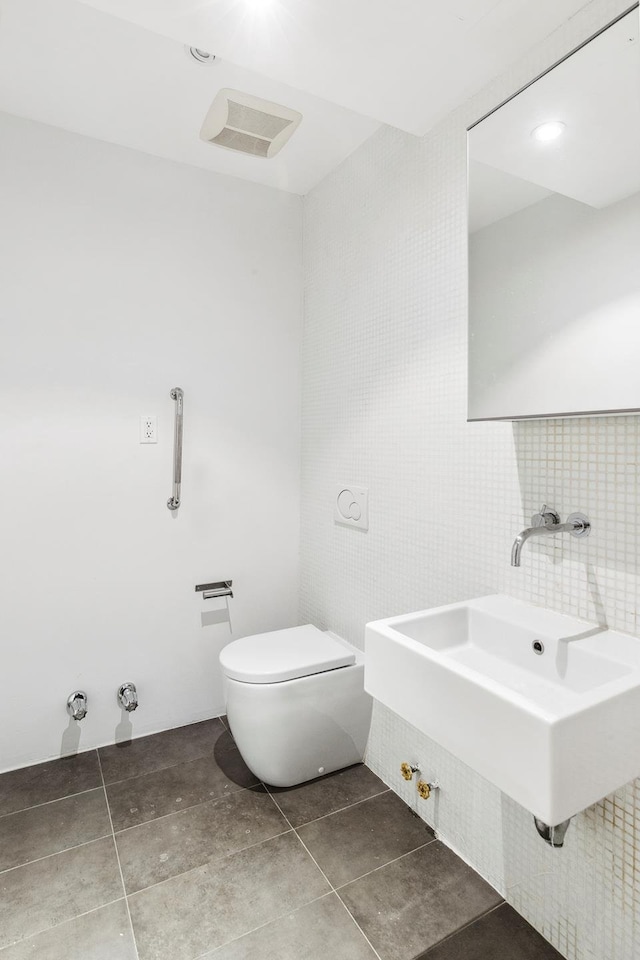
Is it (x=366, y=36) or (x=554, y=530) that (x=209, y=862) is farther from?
(x=366, y=36)

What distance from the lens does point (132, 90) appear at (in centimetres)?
172

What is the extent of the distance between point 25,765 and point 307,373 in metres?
1.96

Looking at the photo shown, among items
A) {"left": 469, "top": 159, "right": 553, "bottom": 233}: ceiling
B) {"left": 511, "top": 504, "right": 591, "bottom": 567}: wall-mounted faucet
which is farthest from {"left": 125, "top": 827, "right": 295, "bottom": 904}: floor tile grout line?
{"left": 469, "top": 159, "right": 553, "bottom": 233}: ceiling

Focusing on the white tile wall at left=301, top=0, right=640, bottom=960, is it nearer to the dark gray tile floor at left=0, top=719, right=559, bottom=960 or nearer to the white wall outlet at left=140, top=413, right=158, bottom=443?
the dark gray tile floor at left=0, top=719, right=559, bottom=960

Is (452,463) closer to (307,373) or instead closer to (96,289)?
(307,373)

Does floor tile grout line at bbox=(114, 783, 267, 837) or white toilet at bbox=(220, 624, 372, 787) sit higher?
white toilet at bbox=(220, 624, 372, 787)

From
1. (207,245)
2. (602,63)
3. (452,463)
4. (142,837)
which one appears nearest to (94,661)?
(142,837)

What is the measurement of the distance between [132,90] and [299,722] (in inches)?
86.7

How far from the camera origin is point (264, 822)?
166cm

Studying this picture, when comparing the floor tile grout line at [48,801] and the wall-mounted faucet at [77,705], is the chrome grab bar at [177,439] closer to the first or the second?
the wall-mounted faucet at [77,705]

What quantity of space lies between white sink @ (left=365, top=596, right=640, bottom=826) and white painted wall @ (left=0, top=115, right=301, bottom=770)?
1.23 metres

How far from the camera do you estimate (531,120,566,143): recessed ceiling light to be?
Result: 1.21m

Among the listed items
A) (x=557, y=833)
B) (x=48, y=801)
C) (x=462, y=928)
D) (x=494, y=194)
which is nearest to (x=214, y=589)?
(x=48, y=801)

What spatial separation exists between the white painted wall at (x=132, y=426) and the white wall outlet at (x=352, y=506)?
40 centimetres
